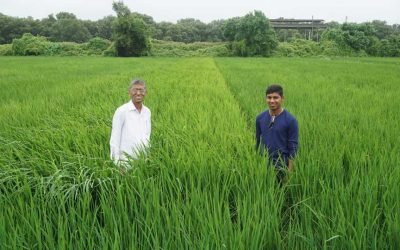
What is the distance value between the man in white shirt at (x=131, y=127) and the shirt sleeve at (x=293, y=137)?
1074mm

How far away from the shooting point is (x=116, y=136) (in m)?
2.56

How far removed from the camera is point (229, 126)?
4.00 meters

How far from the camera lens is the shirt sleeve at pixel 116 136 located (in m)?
2.55

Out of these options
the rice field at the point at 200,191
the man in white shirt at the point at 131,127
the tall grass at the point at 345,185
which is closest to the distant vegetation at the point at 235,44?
the rice field at the point at 200,191

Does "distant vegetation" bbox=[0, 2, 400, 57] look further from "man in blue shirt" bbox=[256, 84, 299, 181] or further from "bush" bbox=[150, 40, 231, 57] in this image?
"man in blue shirt" bbox=[256, 84, 299, 181]

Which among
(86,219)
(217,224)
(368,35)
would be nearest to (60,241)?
(86,219)

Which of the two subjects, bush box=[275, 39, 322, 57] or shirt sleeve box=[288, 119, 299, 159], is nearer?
shirt sleeve box=[288, 119, 299, 159]

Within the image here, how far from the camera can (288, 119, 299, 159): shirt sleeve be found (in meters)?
2.57

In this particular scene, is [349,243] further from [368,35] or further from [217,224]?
[368,35]

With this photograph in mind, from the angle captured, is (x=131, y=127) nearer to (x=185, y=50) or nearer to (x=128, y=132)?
(x=128, y=132)

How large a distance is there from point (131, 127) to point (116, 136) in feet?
0.42

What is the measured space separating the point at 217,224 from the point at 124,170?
0.99 meters

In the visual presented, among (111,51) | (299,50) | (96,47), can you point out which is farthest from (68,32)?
(299,50)

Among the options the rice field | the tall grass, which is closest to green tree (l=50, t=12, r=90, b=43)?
the rice field
